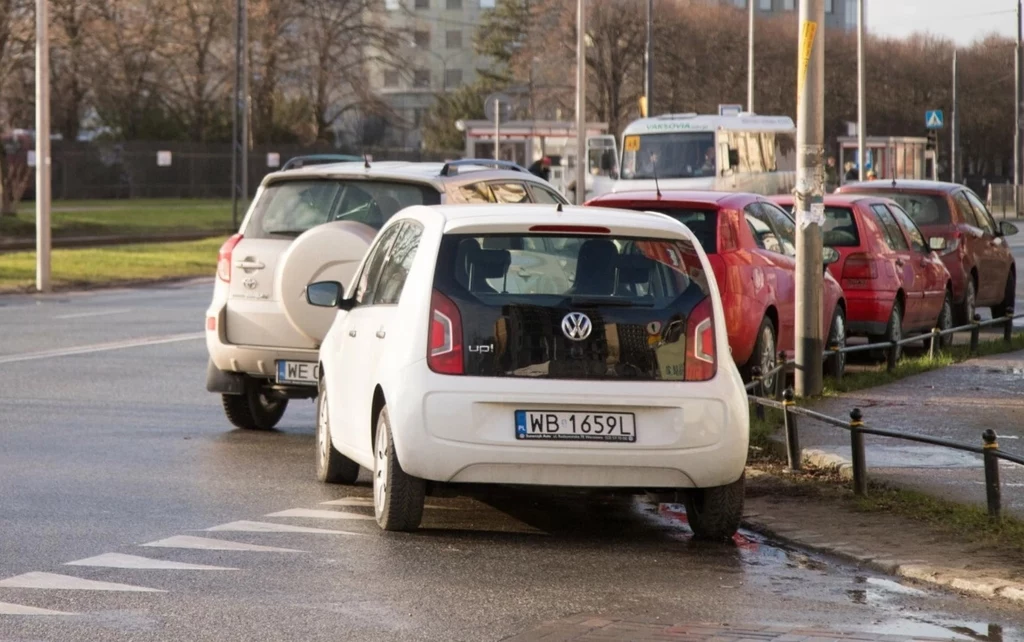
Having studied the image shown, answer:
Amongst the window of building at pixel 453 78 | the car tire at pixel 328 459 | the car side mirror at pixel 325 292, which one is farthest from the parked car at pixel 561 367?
the window of building at pixel 453 78

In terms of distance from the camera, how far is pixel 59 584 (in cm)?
746

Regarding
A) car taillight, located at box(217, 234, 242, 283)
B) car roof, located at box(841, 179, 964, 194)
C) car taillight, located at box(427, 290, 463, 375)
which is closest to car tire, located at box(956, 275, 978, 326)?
car roof, located at box(841, 179, 964, 194)

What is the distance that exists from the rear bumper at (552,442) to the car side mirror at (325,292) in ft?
6.00

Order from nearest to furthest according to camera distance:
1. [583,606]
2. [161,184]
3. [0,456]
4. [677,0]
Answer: [583,606], [0,456], [161,184], [677,0]

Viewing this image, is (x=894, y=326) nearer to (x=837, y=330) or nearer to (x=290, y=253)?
(x=837, y=330)

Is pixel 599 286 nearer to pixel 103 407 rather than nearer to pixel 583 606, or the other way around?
pixel 583 606

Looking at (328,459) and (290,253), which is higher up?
(290,253)

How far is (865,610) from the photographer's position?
7305mm

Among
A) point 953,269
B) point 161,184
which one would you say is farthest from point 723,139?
point 161,184

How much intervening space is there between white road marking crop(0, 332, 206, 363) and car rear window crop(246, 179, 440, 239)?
18.4 ft

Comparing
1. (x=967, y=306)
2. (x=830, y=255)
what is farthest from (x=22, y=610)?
(x=967, y=306)

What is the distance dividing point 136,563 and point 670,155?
30.4 m

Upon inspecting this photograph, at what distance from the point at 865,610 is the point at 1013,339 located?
13327 mm

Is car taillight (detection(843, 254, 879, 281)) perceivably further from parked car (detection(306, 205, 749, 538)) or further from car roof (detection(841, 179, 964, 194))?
parked car (detection(306, 205, 749, 538))
